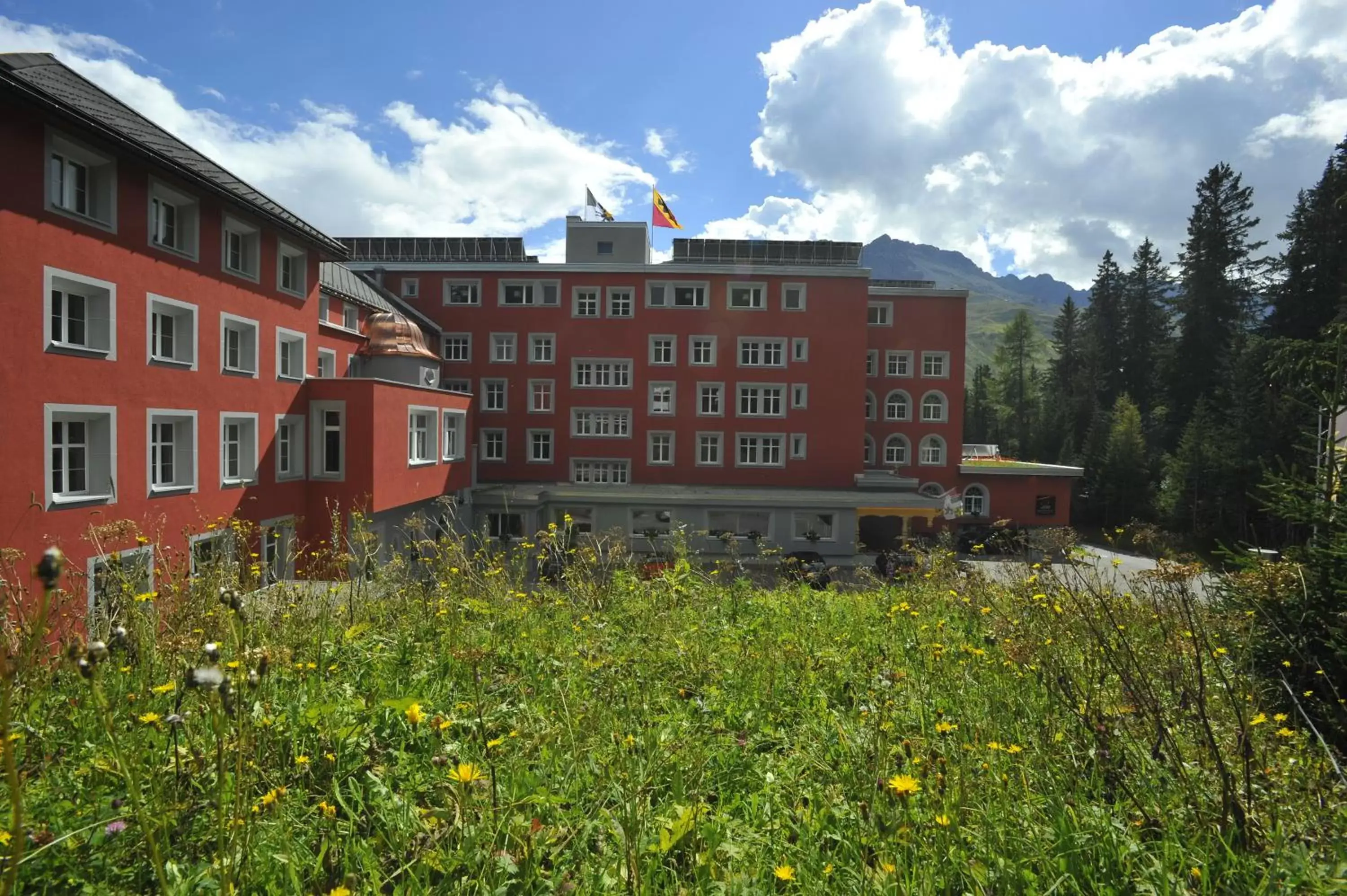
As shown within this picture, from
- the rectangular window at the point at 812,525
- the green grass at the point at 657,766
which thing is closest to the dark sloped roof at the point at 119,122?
the green grass at the point at 657,766

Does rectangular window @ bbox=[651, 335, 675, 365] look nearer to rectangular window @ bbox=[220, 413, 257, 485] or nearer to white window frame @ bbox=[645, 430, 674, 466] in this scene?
white window frame @ bbox=[645, 430, 674, 466]

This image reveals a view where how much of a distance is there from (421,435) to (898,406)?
1031 inches

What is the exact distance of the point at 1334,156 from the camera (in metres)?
36.6

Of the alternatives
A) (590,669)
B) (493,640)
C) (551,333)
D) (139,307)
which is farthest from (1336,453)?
(551,333)

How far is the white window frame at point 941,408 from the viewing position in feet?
119

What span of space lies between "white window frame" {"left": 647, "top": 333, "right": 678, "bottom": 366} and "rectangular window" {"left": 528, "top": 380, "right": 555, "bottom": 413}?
557 centimetres

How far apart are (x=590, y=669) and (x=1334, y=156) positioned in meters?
53.9

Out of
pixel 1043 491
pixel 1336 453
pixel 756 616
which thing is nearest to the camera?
pixel 1336 453

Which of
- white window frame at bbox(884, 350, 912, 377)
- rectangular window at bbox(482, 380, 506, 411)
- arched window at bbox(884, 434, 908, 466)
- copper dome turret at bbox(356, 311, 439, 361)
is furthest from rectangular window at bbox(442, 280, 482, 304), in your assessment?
arched window at bbox(884, 434, 908, 466)

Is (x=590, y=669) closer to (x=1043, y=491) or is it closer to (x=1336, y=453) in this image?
(x=1336, y=453)

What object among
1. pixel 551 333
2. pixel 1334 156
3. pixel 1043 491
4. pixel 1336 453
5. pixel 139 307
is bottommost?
pixel 1043 491

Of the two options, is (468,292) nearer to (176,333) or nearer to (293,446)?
(293,446)

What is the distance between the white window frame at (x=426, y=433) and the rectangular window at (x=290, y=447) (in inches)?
124

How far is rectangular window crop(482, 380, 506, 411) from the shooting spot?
111 ft
